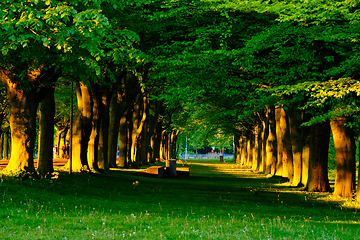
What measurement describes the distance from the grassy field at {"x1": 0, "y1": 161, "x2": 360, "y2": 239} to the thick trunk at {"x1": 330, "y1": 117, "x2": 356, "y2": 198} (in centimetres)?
86

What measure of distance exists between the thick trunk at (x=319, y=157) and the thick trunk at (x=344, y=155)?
149 cm

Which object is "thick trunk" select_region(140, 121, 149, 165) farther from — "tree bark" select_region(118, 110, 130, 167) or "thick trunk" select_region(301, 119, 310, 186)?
"thick trunk" select_region(301, 119, 310, 186)

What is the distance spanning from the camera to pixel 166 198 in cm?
1819

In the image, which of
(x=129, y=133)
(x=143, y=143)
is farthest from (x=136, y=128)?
(x=143, y=143)

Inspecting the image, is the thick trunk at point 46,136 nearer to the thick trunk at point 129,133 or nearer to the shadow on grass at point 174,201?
the shadow on grass at point 174,201

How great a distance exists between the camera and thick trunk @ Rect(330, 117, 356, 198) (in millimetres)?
19938

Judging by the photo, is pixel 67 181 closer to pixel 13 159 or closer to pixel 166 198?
pixel 13 159

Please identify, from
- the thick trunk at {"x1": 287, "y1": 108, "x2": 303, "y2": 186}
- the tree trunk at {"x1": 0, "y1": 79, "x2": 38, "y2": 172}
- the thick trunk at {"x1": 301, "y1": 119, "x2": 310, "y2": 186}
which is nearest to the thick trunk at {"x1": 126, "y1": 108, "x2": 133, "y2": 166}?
the thick trunk at {"x1": 287, "y1": 108, "x2": 303, "y2": 186}

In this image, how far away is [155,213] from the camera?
12.8 m

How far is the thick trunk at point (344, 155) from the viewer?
19.9 m

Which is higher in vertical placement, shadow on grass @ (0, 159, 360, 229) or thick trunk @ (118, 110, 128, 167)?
thick trunk @ (118, 110, 128, 167)

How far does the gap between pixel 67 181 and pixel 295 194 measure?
399 inches

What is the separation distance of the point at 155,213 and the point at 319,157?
11487 mm

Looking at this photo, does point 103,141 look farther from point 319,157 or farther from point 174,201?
point 319,157
